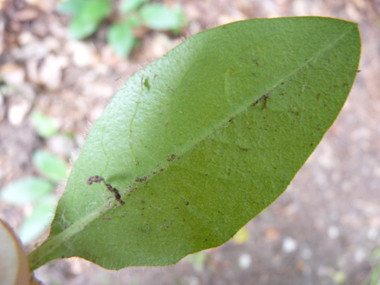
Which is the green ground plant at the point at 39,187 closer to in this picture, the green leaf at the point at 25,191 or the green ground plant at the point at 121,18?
the green leaf at the point at 25,191

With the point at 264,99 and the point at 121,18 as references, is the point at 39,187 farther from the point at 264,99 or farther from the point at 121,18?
the point at 264,99

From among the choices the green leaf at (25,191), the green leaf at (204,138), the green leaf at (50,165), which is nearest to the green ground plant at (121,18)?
the green leaf at (50,165)

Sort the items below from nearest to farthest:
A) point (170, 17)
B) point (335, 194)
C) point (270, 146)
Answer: point (270, 146) < point (170, 17) < point (335, 194)

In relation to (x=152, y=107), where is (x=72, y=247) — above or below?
below

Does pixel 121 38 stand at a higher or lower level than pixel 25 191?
higher

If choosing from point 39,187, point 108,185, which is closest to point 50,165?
point 39,187

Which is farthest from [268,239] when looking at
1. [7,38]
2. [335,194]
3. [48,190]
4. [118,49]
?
[7,38]

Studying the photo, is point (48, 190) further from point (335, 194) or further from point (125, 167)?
point (335, 194)
